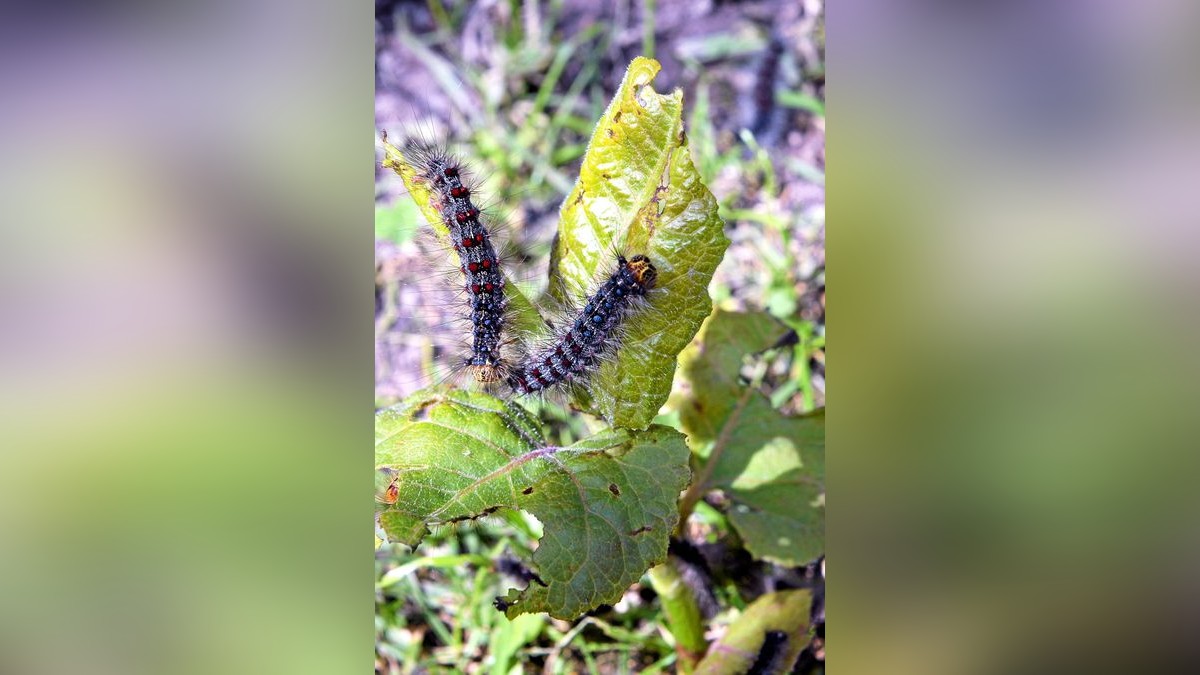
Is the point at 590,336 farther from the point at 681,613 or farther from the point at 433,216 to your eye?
the point at 681,613

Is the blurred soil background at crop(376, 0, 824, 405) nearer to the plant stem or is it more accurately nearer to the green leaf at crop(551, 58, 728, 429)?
the plant stem

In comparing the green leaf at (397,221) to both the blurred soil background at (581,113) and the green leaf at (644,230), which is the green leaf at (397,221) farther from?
the green leaf at (644,230)

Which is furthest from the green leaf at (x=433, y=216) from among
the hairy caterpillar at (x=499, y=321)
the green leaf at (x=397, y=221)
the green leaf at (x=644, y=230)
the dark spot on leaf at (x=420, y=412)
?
the green leaf at (x=397, y=221)

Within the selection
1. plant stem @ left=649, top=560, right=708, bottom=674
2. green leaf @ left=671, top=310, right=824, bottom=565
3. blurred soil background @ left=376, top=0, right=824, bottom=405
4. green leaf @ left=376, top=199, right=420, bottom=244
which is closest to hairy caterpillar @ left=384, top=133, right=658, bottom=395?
green leaf @ left=671, top=310, right=824, bottom=565

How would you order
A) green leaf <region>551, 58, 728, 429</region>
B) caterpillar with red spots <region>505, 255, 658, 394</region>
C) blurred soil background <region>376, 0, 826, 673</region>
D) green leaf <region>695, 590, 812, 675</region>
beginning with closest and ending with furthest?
green leaf <region>551, 58, 728, 429</region> < caterpillar with red spots <region>505, 255, 658, 394</region> < green leaf <region>695, 590, 812, 675</region> < blurred soil background <region>376, 0, 826, 673</region>

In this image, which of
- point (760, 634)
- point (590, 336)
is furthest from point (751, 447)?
point (590, 336)
